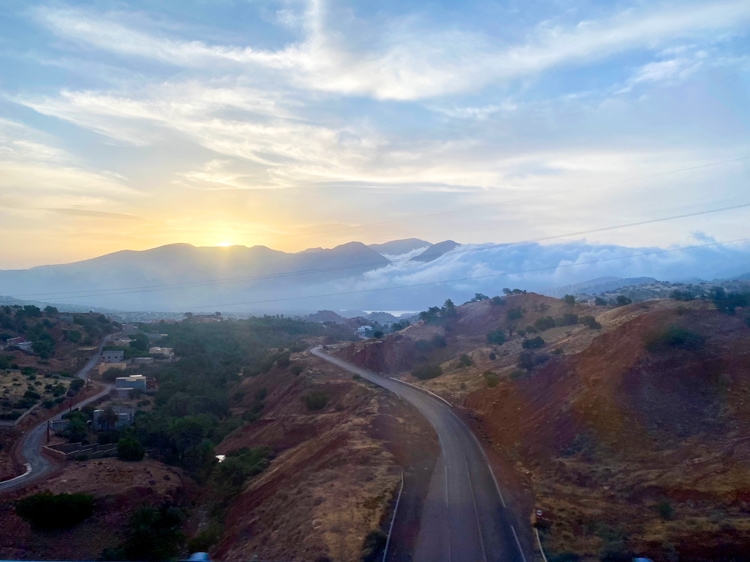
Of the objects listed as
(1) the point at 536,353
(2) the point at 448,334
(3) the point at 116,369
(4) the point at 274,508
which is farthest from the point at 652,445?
(3) the point at 116,369

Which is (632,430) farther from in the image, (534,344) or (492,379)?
(534,344)

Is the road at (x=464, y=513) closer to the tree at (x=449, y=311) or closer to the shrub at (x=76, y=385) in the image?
the shrub at (x=76, y=385)

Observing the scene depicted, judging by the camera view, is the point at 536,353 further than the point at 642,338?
Yes

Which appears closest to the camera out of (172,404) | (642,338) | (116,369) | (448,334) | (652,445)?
(652,445)

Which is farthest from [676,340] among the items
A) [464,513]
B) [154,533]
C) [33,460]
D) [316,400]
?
[33,460]

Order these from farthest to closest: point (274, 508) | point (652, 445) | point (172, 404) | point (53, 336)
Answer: point (53, 336)
point (172, 404)
point (652, 445)
point (274, 508)

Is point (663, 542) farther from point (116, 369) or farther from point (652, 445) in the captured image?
point (116, 369)
